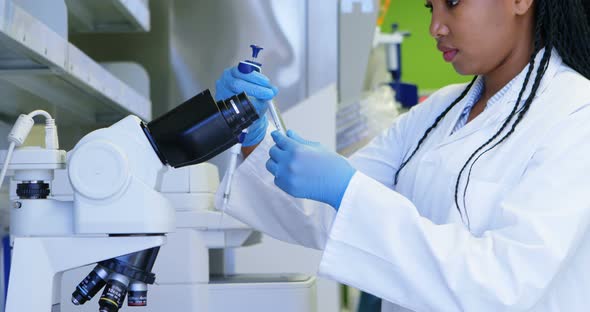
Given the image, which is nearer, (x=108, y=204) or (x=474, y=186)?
(x=108, y=204)

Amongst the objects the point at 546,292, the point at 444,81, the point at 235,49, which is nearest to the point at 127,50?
the point at 235,49

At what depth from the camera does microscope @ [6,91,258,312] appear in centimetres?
88

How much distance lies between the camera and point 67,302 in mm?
1452

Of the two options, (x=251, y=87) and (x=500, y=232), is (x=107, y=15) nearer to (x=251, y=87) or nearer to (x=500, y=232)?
A: (x=251, y=87)

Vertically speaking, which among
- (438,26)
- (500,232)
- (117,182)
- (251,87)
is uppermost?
(438,26)

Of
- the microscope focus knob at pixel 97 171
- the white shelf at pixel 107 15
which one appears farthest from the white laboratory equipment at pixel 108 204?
the white shelf at pixel 107 15

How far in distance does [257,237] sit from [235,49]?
1.13 m

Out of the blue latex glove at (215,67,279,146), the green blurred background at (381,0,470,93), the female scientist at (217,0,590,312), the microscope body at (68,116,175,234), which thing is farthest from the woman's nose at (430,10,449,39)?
the green blurred background at (381,0,470,93)

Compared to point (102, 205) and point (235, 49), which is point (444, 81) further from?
point (102, 205)

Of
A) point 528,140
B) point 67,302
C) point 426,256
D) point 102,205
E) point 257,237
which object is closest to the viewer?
point 102,205

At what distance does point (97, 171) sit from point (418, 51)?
5.94 m

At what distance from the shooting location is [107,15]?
74.5 inches

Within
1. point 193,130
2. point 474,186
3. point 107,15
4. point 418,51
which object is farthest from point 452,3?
point 418,51

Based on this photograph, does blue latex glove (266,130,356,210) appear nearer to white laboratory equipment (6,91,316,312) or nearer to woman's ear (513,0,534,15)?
white laboratory equipment (6,91,316,312)
